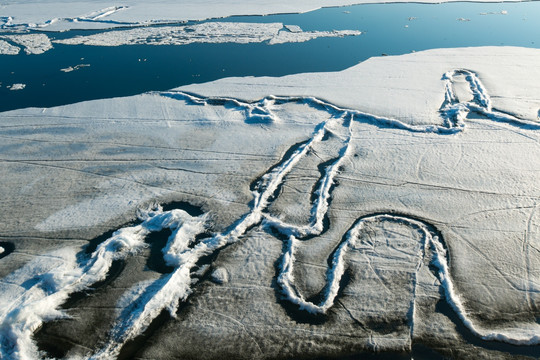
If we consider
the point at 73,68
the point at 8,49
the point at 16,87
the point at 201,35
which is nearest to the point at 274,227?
the point at 16,87

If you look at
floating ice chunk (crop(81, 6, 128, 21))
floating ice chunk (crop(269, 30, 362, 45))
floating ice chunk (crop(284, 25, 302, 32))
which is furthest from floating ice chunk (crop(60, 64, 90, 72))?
floating ice chunk (crop(284, 25, 302, 32))

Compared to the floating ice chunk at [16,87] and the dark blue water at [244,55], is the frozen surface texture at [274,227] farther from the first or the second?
the floating ice chunk at [16,87]

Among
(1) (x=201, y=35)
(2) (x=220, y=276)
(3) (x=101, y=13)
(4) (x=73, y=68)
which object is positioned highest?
(3) (x=101, y=13)

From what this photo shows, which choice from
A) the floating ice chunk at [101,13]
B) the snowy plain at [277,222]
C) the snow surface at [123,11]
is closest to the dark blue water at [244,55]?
the snow surface at [123,11]

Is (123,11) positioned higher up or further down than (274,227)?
higher up

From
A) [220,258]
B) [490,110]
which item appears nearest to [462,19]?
[490,110]

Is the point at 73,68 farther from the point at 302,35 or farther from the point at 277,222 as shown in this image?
the point at 277,222

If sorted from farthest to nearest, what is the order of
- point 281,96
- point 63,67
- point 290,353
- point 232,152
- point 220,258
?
1. point 63,67
2. point 281,96
3. point 232,152
4. point 220,258
5. point 290,353

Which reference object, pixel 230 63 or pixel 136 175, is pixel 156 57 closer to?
pixel 230 63
